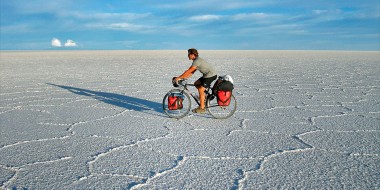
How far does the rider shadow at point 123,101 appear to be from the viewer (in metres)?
5.59

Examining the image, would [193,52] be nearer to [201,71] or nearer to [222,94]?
[201,71]

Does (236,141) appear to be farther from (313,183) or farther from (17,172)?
(17,172)

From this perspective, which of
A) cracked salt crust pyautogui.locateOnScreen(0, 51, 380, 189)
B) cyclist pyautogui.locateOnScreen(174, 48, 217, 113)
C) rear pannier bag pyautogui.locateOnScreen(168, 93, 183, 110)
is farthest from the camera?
rear pannier bag pyautogui.locateOnScreen(168, 93, 183, 110)

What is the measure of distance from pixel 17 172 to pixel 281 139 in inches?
104

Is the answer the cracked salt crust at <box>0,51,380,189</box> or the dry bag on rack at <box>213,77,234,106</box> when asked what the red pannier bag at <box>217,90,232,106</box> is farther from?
the cracked salt crust at <box>0,51,380,189</box>

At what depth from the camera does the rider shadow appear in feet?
18.4

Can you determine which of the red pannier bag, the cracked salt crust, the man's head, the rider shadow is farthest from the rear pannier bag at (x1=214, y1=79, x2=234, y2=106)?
the rider shadow

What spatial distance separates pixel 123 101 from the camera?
247 inches

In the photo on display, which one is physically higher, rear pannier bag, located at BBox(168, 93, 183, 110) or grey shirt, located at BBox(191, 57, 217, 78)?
grey shirt, located at BBox(191, 57, 217, 78)

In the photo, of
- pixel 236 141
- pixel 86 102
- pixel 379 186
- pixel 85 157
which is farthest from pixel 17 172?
pixel 86 102

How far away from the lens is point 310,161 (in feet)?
10.0

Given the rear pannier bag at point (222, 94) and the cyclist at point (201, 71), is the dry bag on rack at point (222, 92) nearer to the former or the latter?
the rear pannier bag at point (222, 94)

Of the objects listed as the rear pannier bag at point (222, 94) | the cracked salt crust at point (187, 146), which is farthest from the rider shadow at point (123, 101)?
the rear pannier bag at point (222, 94)

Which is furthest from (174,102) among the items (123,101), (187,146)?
(123,101)
